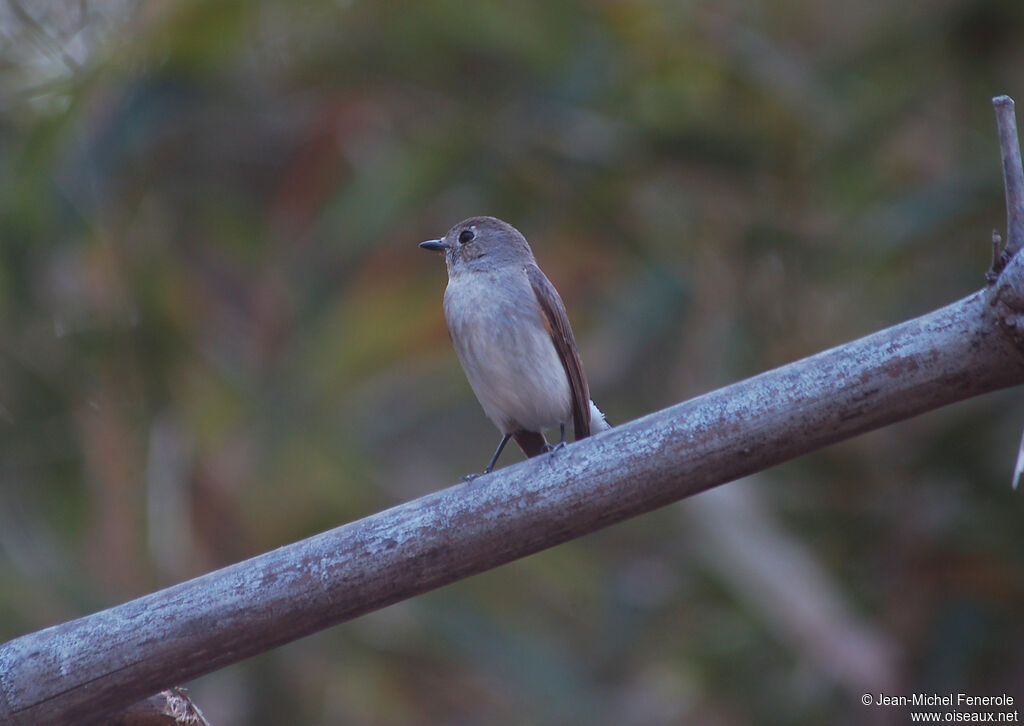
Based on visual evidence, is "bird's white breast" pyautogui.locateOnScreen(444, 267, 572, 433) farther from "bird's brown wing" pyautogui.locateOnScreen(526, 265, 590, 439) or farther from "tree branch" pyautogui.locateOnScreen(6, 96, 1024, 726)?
"tree branch" pyautogui.locateOnScreen(6, 96, 1024, 726)

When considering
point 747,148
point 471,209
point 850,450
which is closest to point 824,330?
point 850,450

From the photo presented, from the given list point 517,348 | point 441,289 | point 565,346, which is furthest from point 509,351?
point 441,289

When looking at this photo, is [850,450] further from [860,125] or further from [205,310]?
[205,310]

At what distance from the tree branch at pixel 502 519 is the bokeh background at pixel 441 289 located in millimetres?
2921

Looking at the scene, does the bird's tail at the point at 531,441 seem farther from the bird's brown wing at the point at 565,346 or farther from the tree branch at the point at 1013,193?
the tree branch at the point at 1013,193

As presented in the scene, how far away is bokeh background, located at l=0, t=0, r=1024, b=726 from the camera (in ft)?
20.0

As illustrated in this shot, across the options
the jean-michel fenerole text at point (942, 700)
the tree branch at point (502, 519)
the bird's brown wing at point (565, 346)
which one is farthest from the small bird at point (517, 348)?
the jean-michel fenerole text at point (942, 700)

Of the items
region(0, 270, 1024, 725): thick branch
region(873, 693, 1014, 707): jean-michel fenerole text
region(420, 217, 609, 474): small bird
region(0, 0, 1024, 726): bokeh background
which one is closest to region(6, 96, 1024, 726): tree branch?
region(0, 270, 1024, 725): thick branch

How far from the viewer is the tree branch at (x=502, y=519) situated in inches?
100

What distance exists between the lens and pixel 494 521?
2662mm

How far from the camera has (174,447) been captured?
638 cm

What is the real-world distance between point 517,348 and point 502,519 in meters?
1.63

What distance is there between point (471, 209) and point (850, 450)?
248cm

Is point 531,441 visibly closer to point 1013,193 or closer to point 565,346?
point 565,346
